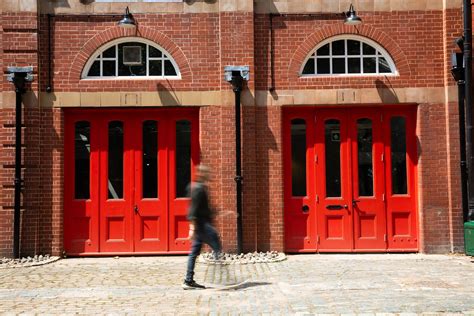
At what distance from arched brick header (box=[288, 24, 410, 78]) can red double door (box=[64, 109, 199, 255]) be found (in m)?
2.65

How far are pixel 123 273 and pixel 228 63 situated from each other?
14.9 feet

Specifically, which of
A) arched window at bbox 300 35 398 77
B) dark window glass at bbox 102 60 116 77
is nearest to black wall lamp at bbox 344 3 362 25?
arched window at bbox 300 35 398 77

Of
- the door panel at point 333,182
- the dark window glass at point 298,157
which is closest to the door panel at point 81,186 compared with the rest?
the dark window glass at point 298,157

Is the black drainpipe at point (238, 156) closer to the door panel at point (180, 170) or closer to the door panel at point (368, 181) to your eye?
the door panel at point (180, 170)

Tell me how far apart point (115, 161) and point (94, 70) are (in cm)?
191

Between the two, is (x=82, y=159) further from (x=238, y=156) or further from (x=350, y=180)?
(x=350, y=180)

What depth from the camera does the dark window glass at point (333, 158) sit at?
11.4 m

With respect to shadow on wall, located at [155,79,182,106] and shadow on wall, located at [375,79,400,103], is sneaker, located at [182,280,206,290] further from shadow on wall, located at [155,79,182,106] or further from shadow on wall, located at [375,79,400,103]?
shadow on wall, located at [375,79,400,103]

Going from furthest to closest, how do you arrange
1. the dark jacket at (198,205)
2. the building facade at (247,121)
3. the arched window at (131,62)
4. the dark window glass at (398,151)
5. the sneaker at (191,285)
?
the dark window glass at (398,151)
the arched window at (131,62)
the building facade at (247,121)
the sneaker at (191,285)
the dark jacket at (198,205)

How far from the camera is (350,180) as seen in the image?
37.1 feet

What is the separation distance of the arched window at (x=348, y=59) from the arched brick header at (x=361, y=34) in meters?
0.12

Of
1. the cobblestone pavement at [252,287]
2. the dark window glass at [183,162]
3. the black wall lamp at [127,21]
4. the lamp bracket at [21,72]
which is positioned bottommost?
the cobblestone pavement at [252,287]

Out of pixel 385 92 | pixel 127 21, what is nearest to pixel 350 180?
pixel 385 92

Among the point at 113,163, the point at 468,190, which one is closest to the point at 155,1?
the point at 113,163
